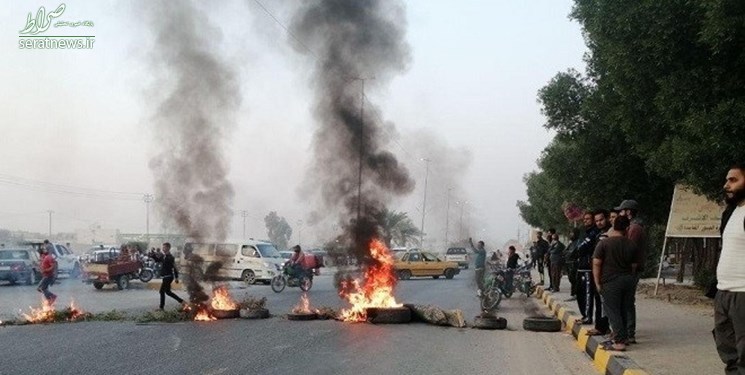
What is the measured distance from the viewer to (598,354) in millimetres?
8742

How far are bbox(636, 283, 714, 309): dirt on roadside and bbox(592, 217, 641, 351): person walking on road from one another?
6.56 meters

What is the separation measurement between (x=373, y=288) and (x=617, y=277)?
6.30m

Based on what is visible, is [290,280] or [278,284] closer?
[278,284]

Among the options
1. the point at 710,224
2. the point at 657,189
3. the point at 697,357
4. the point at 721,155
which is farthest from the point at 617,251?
the point at 657,189

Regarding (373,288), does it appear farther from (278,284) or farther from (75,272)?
(75,272)

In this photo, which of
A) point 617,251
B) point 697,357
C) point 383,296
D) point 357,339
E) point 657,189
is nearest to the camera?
point 697,357

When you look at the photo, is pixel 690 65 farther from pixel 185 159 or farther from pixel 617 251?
pixel 185 159

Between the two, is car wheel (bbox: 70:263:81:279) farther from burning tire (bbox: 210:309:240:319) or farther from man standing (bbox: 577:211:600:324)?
man standing (bbox: 577:211:600:324)

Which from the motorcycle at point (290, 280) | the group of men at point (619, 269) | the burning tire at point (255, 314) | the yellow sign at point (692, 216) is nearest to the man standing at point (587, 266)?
the group of men at point (619, 269)

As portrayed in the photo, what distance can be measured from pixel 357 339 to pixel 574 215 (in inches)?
642

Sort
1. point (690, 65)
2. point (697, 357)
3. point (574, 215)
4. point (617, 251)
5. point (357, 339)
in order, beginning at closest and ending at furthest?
1. point (697, 357)
2. point (617, 251)
3. point (357, 339)
4. point (690, 65)
5. point (574, 215)

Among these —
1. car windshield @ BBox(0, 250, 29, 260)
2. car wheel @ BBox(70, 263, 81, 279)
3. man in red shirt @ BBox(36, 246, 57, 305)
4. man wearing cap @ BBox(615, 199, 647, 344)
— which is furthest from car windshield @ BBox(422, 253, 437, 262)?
man wearing cap @ BBox(615, 199, 647, 344)

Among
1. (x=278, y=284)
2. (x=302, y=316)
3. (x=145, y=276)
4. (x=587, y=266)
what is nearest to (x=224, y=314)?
(x=302, y=316)

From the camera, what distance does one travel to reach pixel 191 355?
9250 mm
